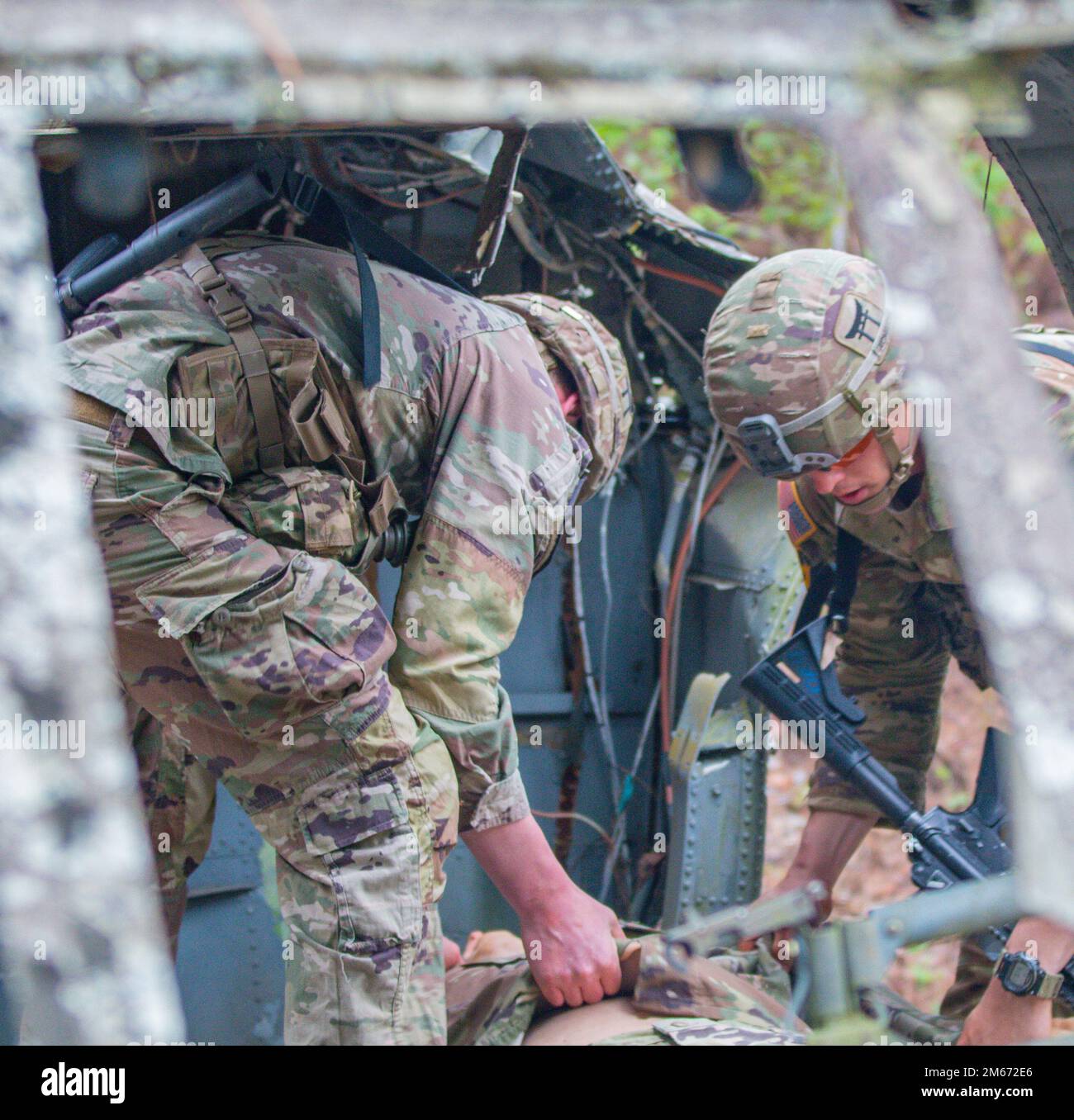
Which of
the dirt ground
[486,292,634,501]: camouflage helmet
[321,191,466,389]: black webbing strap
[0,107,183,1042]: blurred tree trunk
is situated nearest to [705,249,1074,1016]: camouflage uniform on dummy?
[486,292,634,501]: camouflage helmet

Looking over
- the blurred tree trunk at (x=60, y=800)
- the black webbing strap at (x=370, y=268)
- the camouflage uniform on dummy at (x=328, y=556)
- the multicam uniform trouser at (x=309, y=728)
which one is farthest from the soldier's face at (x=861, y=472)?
the blurred tree trunk at (x=60, y=800)

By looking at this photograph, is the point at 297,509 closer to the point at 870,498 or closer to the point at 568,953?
the point at 568,953

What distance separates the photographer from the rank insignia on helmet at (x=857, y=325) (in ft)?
10.0

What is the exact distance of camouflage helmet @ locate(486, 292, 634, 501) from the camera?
3.01 meters

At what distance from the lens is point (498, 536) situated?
2633mm

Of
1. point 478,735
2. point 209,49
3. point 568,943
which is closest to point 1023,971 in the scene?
point 568,943

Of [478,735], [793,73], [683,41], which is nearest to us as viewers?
[683,41]

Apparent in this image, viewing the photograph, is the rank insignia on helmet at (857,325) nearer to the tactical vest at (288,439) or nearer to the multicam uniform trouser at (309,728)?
the tactical vest at (288,439)

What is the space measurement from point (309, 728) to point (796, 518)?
167cm

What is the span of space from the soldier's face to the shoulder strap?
126 centimetres

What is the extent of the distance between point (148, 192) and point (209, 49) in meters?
1.73

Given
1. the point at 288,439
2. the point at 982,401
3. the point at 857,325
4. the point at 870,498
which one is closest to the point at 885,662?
the point at 870,498
